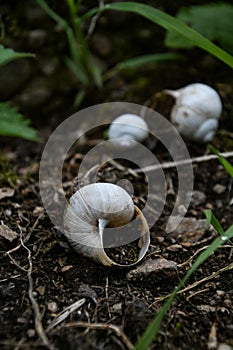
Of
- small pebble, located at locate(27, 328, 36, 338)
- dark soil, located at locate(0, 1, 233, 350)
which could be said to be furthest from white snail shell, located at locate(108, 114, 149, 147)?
small pebble, located at locate(27, 328, 36, 338)

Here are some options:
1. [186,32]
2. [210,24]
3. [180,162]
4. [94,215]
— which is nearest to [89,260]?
[94,215]

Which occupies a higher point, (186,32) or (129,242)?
(186,32)

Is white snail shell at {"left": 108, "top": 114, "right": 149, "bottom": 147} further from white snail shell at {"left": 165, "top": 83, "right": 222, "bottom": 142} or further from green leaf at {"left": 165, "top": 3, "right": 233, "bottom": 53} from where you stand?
green leaf at {"left": 165, "top": 3, "right": 233, "bottom": 53}

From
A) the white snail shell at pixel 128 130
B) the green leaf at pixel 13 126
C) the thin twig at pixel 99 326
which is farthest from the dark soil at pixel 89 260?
the green leaf at pixel 13 126

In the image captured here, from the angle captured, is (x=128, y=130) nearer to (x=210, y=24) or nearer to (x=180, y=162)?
(x=180, y=162)

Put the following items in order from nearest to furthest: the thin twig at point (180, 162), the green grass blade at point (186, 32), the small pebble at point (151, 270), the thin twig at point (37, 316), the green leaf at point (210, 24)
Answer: the thin twig at point (37, 316)
the small pebble at point (151, 270)
the green grass blade at point (186, 32)
the thin twig at point (180, 162)
the green leaf at point (210, 24)

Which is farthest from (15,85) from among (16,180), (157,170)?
(157,170)

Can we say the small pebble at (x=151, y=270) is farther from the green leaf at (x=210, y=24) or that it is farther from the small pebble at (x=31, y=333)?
the green leaf at (x=210, y=24)
